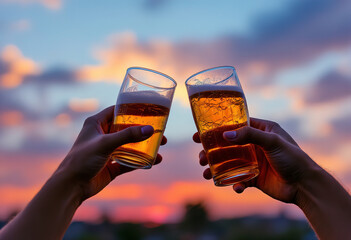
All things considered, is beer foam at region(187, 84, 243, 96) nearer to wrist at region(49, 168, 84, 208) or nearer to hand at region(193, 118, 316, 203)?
hand at region(193, 118, 316, 203)

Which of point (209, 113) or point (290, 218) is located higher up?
point (209, 113)


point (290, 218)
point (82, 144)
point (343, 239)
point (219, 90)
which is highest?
point (219, 90)

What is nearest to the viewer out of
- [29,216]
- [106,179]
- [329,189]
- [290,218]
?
[29,216]

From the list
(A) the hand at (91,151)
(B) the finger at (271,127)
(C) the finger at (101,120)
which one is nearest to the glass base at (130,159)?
(A) the hand at (91,151)

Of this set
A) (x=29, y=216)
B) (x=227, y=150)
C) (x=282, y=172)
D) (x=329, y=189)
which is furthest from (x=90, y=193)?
(x=329, y=189)

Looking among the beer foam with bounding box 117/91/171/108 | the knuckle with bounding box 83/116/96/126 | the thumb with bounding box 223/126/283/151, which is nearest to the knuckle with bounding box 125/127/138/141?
the beer foam with bounding box 117/91/171/108

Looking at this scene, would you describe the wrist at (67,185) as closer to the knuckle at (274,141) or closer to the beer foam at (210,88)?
the beer foam at (210,88)

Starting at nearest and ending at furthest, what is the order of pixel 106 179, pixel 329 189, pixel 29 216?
pixel 29 216
pixel 329 189
pixel 106 179

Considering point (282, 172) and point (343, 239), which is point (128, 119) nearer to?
point (282, 172)
